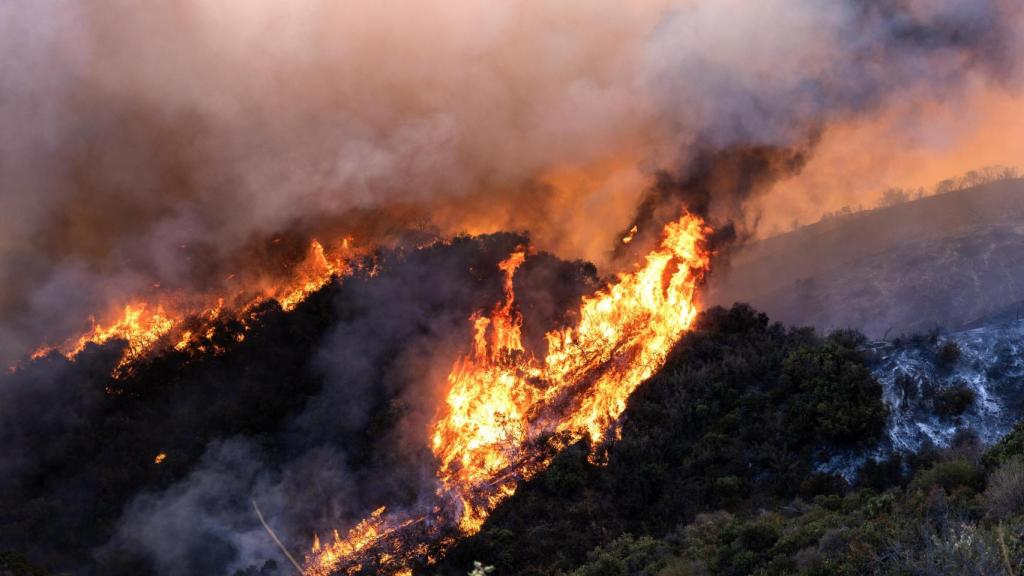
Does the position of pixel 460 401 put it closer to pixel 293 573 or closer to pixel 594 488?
pixel 594 488

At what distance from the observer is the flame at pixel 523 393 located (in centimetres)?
2570

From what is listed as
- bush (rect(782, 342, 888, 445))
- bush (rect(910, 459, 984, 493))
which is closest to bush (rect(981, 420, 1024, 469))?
bush (rect(910, 459, 984, 493))

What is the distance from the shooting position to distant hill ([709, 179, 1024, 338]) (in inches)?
1817

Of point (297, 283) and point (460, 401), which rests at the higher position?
point (297, 283)

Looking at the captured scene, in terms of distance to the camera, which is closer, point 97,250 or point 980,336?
point 980,336

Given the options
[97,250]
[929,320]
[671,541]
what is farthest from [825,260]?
[97,250]

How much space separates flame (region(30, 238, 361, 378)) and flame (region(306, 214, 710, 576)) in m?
8.70

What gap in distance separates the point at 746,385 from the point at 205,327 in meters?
21.7

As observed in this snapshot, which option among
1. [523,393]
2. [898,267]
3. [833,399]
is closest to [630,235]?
[523,393]

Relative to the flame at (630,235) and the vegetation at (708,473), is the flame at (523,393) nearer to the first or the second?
the vegetation at (708,473)

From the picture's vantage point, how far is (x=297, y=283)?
37875 mm

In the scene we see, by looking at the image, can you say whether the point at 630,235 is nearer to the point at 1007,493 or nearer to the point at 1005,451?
the point at 1005,451

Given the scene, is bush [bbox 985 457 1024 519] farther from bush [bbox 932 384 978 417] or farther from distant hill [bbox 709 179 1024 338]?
distant hill [bbox 709 179 1024 338]

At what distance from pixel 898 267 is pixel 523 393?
30638mm
